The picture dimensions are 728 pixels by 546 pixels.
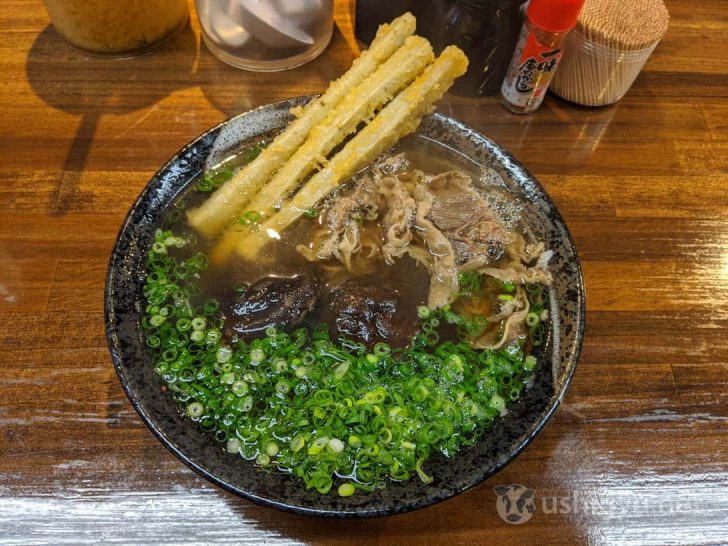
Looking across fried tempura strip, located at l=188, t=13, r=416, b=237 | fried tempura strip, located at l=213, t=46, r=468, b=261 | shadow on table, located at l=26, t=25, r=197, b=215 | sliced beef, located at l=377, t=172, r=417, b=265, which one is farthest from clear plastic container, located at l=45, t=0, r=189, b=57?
sliced beef, located at l=377, t=172, r=417, b=265

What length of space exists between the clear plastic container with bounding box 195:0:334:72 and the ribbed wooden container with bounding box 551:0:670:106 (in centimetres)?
94

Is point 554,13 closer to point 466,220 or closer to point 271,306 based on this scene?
point 466,220

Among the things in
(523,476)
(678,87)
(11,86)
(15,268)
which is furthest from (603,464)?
(11,86)

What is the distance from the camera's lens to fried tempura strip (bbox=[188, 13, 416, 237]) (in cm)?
178

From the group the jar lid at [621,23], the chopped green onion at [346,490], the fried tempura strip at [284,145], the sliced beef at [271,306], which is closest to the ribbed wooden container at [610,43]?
the jar lid at [621,23]

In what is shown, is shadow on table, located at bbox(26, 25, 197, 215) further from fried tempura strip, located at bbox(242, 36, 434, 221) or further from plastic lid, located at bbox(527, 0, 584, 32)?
plastic lid, located at bbox(527, 0, 584, 32)

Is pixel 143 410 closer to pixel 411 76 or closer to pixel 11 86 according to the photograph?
pixel 411 76

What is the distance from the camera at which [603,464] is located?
165 centimetres

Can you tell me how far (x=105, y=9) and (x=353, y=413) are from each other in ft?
5.68

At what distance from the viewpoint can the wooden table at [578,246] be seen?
154 centimetres

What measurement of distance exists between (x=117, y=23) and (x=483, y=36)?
1359 mm

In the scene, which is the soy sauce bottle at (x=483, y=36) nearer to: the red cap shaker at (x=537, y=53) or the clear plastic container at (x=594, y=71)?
the red cap shaker at (x=537, y=53)

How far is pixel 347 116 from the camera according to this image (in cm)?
185

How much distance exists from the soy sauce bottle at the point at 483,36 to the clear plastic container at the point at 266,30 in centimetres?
51
